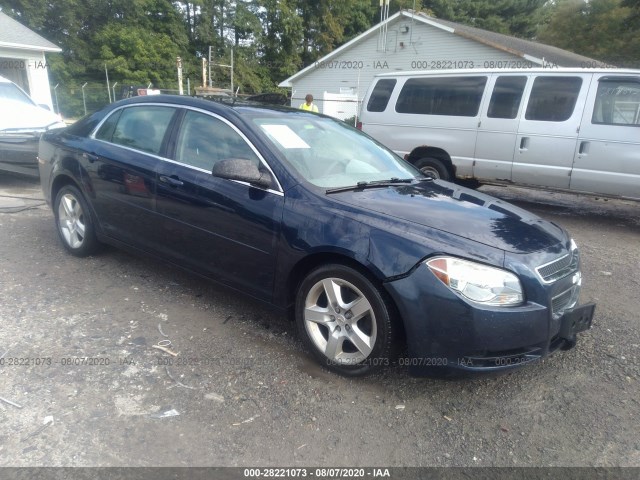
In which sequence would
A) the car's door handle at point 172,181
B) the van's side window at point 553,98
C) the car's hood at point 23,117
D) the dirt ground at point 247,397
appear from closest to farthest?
the dirt ground at point 247,397, the car's door handle at point 172,181, the van's side window at point 553,98, the car's hood at point 23,117

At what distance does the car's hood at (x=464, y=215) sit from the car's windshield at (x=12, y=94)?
28.6 ft

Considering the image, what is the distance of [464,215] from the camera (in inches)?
116

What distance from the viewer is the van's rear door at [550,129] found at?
21.1 feet

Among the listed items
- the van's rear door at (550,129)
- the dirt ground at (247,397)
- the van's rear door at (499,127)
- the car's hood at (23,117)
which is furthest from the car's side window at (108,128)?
the van's rear door at (550,129)

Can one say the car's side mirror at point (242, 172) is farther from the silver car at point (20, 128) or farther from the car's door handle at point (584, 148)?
the silver car at point (20, 128)

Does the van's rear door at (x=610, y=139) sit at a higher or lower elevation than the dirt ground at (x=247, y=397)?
higher

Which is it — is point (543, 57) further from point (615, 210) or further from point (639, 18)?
point (639, 18)

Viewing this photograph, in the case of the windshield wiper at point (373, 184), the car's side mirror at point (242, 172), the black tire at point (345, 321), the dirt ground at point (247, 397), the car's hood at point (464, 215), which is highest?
the car's side mirror at point (242, 172)

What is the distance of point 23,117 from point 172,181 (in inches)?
265

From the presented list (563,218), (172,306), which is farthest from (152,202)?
(563,218)

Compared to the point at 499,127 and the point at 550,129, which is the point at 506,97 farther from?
the point at 550,129

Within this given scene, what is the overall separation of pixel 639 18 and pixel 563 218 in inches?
1157

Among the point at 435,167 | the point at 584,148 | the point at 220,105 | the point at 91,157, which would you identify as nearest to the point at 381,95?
the point at 435,167

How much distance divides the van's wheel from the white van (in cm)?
2
